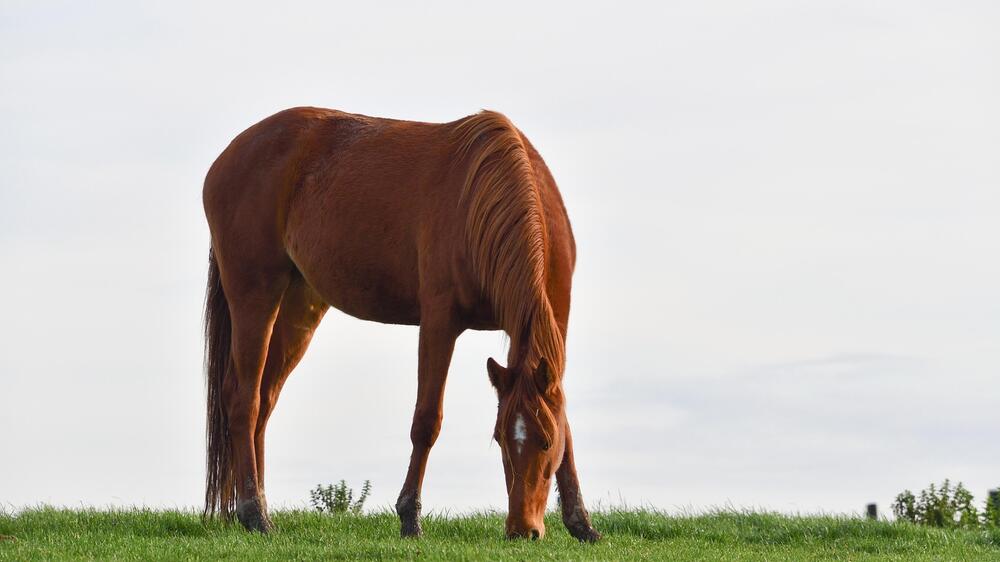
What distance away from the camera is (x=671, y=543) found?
8.66m

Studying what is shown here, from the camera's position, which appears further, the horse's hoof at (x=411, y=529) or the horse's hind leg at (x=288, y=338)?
the horse's hind leg at (x=288, y=338)

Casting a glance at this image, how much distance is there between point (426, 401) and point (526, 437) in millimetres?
1191

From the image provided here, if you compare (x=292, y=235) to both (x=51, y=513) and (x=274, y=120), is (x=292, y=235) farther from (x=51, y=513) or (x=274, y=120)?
(x=51, y=513)

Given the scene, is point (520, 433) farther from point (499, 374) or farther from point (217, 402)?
point (217, 402)

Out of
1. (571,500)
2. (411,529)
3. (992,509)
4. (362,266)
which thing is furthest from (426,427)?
(992,509)

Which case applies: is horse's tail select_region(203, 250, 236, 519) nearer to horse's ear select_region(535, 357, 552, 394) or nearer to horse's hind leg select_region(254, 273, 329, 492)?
horse's hind leg select_region(254, 273, 329, 492)

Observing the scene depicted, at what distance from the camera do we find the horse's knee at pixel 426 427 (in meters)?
8.05

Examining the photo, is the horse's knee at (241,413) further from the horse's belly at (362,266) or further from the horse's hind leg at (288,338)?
the horse's belly at (362,266)

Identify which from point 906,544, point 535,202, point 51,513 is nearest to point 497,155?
point 535,202

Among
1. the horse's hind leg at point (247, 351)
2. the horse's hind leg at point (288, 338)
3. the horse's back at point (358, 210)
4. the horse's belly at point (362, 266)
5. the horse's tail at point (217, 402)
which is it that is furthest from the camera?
the horse's hind leg at point (288, 338)

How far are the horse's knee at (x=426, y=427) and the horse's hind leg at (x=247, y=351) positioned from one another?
186 cm

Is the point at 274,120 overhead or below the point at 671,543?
overhead

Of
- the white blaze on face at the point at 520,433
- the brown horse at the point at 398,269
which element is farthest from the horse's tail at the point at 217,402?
the white blaze on face at the point at 520,433

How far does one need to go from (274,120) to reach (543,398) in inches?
164
